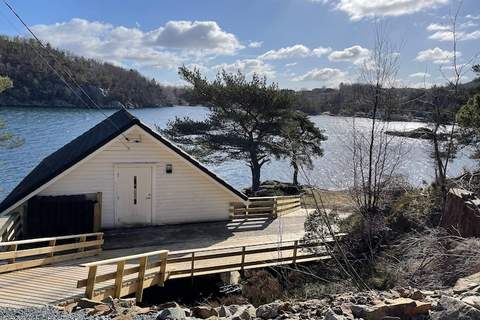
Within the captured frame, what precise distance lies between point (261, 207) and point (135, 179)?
238 inches

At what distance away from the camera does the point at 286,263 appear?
13.4 m

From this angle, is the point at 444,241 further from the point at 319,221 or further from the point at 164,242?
the point at 164,242

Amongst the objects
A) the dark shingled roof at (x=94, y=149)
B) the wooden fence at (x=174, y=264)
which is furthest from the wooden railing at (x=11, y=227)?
the wooden fence at (x=174, y=264)

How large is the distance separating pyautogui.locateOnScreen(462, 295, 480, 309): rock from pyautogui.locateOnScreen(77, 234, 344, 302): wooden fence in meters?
4.72

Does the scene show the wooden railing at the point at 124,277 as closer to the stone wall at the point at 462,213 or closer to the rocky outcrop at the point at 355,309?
the rocky outcrop at the point at 355,309

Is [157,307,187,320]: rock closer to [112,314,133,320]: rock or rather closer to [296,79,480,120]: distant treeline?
[112,314,133,320]: rock

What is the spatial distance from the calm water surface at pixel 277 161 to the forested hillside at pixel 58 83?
1475 cm

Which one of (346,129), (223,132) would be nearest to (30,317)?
(346,129)

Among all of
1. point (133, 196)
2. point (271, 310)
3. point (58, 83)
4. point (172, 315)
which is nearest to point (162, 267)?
point (172, 315)

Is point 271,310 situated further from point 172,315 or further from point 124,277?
point 124,277

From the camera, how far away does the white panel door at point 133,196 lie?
53.1 ft

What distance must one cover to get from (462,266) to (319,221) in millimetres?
6376

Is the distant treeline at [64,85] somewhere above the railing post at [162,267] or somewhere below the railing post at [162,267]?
above

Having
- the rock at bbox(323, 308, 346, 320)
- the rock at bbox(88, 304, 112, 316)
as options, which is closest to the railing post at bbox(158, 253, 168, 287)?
the rock at bbox(88, 304, 112, 316)
